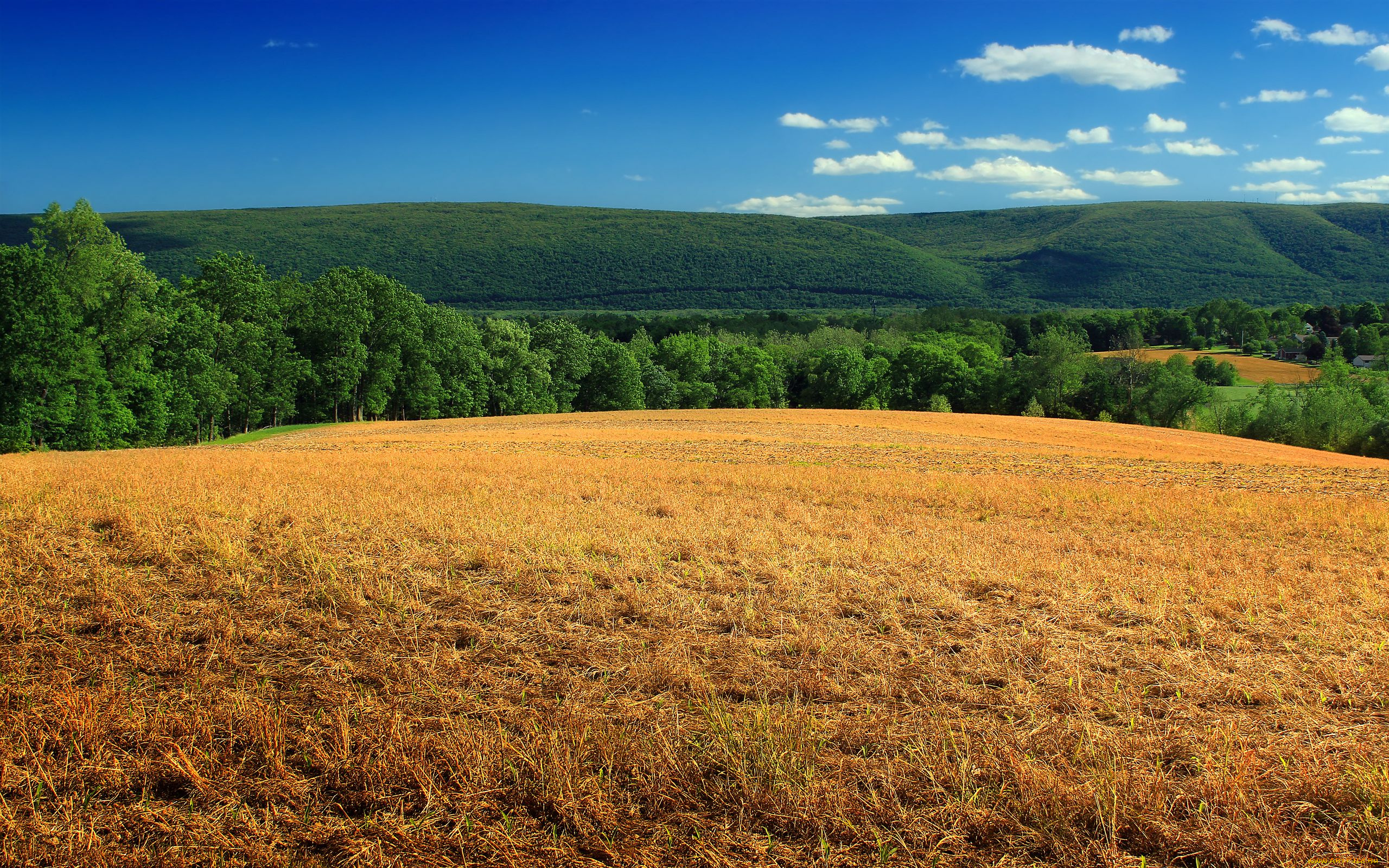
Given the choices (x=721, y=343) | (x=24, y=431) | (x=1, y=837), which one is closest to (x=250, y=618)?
(x=1, y=837)

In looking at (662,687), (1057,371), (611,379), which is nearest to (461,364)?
(611,379)

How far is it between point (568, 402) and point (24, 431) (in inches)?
1877

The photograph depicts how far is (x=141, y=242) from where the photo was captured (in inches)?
6796

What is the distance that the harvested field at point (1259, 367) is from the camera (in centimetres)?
9419

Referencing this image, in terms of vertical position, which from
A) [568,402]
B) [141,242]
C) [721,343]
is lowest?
[568,402]

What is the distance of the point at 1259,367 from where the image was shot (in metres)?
104

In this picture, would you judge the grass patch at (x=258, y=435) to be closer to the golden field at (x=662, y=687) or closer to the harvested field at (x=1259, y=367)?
the golden field at (x=662, y=687)

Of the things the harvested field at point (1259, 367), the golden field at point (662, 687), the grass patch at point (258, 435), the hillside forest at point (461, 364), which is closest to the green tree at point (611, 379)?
the hillside forest at point (461, 364)

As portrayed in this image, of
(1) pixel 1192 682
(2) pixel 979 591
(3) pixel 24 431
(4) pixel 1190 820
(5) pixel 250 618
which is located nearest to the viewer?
(4) pixel 1190 820

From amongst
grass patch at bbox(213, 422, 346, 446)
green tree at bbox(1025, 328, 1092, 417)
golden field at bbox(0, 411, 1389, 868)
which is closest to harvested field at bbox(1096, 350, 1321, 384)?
green tree at bbox(1025, 328, 1092, 417)

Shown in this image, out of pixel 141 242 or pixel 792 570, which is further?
pixel 141 242

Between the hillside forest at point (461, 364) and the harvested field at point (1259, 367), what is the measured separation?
4893 mm

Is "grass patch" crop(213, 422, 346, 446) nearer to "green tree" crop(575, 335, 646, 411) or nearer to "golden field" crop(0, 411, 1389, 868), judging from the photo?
"golden field" crop(0, 411, 1389, 868)

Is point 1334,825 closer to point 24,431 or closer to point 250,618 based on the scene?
point 250,618
